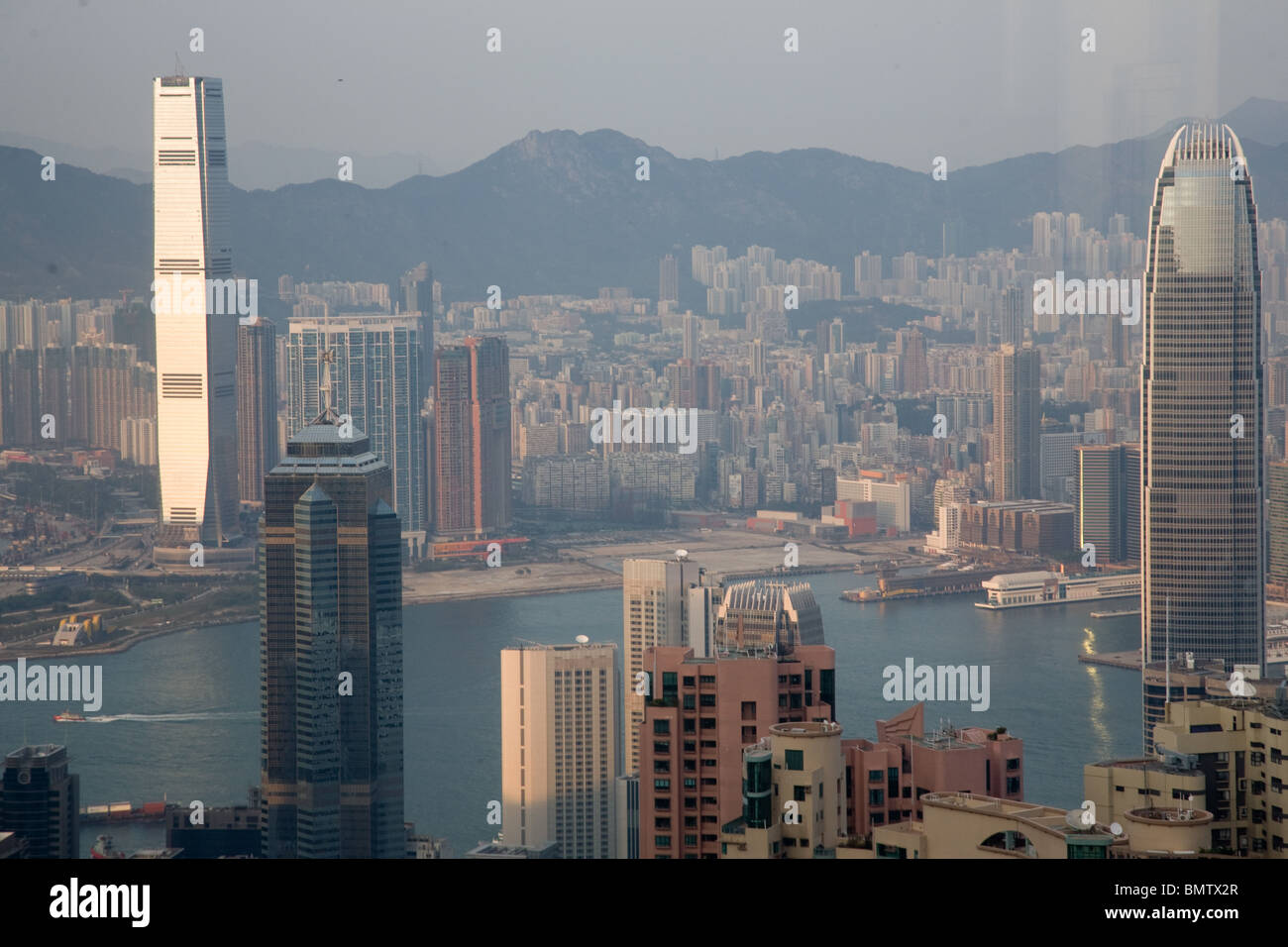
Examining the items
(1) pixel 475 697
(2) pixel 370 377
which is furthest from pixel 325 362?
(1) pixel 475 697

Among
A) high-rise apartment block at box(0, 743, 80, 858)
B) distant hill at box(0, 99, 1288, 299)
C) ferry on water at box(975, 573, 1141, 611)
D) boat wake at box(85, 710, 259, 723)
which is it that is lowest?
boat wake at box(85, 710, 259, 723)

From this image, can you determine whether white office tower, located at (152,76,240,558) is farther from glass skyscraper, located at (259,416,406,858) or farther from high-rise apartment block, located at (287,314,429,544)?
glass skyscraper, located at (259,416,406,858)

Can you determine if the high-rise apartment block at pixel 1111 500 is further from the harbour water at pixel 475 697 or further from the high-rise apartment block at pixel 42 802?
the high-rise apartment block at pixel 42 802

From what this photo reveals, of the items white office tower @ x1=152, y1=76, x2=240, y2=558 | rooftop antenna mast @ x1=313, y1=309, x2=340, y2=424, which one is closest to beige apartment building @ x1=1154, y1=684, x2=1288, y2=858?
white office tower @ x1=152, y1=76, x2=240, y2=558
